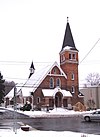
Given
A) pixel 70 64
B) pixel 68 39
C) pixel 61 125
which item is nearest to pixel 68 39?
pixel 68 39

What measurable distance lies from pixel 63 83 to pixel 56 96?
3870mm

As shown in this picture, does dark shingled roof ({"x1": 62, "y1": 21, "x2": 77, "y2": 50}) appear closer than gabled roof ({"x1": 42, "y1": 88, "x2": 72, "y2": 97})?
No

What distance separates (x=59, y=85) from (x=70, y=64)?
17.8 feet

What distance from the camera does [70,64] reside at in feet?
210

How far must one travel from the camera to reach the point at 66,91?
62.0 m

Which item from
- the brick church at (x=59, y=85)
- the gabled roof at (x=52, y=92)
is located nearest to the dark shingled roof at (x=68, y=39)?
the brick church at (x=59, y=85)

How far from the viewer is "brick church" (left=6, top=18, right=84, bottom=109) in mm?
59625

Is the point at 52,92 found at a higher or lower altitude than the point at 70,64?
lower

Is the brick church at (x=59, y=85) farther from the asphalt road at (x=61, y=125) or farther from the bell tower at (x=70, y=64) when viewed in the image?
the asphalt road at (x=61, y=125)

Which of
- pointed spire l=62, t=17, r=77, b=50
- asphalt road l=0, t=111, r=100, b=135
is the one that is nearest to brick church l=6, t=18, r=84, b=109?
pointed spire l=62, t=17, r=77, b=50

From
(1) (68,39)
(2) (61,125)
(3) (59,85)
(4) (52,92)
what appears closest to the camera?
(2) (61,125)

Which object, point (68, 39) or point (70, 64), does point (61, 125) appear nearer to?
point (70, 64)

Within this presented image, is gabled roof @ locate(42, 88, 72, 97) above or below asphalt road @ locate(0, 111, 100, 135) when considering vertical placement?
above

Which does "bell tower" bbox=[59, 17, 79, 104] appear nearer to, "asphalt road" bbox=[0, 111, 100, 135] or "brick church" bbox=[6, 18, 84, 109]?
"brick church" bbox=[6, 18, 84, 109]
